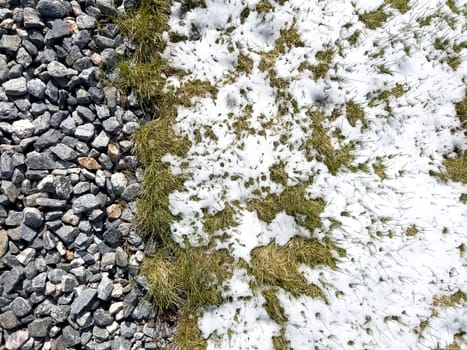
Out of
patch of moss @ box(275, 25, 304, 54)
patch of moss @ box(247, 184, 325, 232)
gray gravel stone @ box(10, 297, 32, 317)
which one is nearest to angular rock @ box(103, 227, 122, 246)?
gray gravel stone @ box(10, 297, 32, 317)

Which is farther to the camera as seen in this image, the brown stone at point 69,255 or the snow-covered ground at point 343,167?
the snow-covered ground at point 343,167

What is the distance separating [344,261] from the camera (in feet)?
12.9

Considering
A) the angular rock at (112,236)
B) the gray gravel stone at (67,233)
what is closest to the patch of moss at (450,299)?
the angular rock at (112,236)

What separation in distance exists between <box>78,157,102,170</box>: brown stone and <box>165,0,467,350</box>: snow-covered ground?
2.57 feet

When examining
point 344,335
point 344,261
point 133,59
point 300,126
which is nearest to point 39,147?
point 133,59

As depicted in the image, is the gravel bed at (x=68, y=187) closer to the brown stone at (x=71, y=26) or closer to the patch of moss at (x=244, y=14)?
the brown stone at (x=71, y=26)

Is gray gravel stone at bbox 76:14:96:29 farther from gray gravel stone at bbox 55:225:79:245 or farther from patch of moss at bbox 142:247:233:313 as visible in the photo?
patch of moss at bbox 142:247:233:313

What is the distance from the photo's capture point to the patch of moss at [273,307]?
12.8ft

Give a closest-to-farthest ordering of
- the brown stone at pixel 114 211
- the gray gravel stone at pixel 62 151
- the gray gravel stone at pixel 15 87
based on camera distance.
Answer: the gray gravel stone at pixel 15 87, the gray gravel stone at pixel 62 151, the brown stone at pixel 114 211

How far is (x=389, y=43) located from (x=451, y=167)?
1.56 meters

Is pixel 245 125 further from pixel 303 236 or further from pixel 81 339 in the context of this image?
pixel 81 339

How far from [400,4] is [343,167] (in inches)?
76.6

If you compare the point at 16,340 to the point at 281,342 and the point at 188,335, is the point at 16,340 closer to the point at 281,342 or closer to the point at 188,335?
the point at 188,335

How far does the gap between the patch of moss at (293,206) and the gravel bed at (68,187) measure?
1.43m
